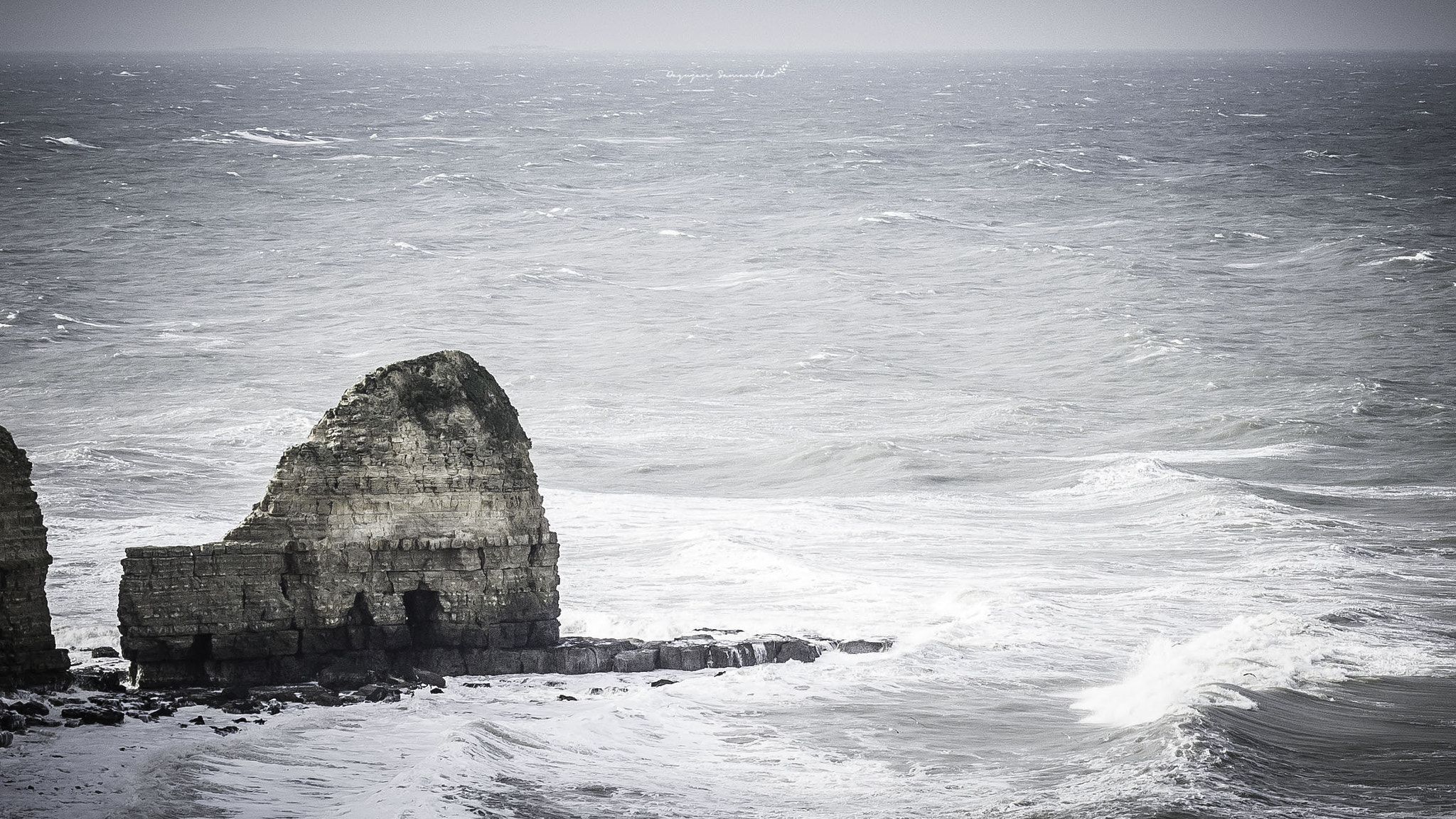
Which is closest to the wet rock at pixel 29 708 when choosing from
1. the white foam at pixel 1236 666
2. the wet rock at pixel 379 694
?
the wet rock at pixel 379 694

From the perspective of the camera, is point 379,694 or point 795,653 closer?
point 379,694

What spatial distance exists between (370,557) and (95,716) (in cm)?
423

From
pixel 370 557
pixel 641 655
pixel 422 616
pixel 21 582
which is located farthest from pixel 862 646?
pixel 21 582

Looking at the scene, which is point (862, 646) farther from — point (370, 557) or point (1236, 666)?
point (370, 557)

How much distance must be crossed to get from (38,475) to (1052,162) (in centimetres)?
9867

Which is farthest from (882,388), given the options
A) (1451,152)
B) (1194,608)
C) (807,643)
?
(1451,152)

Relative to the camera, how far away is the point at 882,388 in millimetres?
54688

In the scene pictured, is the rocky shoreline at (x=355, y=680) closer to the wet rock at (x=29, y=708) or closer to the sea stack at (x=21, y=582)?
the wet rock at (x=29, y=708)

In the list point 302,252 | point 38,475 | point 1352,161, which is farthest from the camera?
point 1352,161

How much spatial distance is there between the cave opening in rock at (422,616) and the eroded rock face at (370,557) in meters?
0.02

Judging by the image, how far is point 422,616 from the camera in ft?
71.9

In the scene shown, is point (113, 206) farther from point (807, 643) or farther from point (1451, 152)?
point (1451, 152)

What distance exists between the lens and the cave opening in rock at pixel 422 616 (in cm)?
2180

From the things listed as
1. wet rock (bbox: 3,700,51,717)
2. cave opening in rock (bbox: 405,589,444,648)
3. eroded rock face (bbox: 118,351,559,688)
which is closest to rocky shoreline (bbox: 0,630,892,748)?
wet rock (bbox: 3,700,51,717)
